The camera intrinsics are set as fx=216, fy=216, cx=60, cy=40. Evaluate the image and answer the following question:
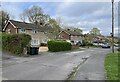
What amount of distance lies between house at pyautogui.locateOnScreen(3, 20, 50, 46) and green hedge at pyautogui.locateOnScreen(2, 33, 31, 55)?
23.3 meters

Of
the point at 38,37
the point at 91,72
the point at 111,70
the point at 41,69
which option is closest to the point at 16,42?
the point at 41,69

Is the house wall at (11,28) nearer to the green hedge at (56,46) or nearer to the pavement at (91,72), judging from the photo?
the green hedge at (56,46)

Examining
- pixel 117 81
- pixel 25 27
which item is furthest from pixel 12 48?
pixel 25 27

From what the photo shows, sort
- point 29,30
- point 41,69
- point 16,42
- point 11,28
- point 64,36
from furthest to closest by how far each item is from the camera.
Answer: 1. point 64,36
2. point 29,30
3. point 11,28
4. point 16,42
5. point 41,69

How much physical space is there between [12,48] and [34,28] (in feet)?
107

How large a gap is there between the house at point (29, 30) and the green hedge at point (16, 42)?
23324 mm

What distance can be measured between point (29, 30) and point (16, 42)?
98.3 ft

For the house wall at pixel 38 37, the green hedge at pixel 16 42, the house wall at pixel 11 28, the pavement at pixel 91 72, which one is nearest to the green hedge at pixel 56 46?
the green hedge at pixel 16 42

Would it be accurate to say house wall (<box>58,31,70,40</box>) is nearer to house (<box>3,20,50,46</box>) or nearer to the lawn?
house (<box>3,20,50,46</box>)

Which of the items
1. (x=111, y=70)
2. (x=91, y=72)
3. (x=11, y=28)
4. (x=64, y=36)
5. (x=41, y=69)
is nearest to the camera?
(x=91, y=72)

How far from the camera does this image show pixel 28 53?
28.2 meters

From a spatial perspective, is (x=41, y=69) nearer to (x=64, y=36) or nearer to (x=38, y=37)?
(x=38, y=37)

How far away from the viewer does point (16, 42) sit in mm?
27000

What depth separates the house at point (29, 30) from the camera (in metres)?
52.2
